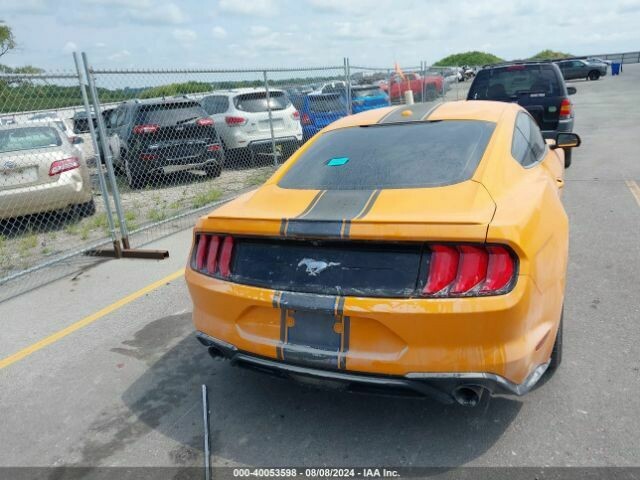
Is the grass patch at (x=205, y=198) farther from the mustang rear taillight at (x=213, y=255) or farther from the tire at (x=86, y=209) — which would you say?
the mustang rear taillight at (x=213, y=255)

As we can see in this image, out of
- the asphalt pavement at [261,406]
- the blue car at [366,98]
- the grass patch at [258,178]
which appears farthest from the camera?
the blue car at [366,98]

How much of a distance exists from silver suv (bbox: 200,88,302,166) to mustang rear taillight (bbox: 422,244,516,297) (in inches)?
383

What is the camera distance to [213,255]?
2936 millimetres

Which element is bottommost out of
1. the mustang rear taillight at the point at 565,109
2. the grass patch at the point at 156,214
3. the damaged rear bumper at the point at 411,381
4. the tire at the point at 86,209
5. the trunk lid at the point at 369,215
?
the grass patch at the point at 156,214

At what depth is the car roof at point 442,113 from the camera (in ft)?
11.8

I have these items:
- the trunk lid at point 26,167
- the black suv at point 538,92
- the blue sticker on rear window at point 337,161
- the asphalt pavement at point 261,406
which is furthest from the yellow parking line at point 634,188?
the trunk lid at point 26,167

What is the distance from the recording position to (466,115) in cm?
360

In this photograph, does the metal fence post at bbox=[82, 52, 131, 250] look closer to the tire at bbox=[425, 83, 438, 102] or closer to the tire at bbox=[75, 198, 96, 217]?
the tire at bbox=[75, 198, 96, 217]

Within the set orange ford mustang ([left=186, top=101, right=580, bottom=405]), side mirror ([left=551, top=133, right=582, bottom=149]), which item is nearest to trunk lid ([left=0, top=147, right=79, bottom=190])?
orange ford mustang ([left=186, top=101, right=580, bottom=405])

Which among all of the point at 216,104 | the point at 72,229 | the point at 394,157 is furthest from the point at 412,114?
the point at 216,104

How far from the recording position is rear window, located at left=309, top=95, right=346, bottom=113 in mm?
13133

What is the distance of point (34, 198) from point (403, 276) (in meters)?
6.42

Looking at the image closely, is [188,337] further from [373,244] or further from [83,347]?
[373,244]

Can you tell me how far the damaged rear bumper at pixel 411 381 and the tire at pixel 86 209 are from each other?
266 inches
